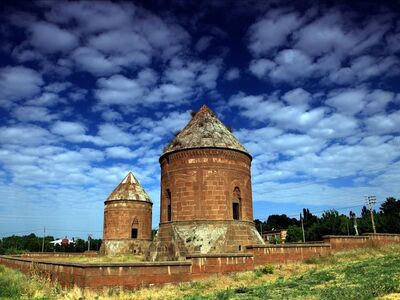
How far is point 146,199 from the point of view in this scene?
119ft

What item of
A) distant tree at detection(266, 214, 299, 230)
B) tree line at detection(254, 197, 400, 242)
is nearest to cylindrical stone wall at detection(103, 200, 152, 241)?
tree line at detection(254, 197, 400, 242)

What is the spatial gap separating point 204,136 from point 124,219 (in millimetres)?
17117

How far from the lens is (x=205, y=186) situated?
19.6 meters

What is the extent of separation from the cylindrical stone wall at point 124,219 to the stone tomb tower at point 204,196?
14218 millimetres

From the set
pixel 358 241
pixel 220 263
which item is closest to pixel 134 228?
pixel 358 241

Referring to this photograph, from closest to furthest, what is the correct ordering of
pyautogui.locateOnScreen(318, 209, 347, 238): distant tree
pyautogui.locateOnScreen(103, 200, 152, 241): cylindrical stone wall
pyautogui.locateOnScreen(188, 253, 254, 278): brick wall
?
pyautogui.locateOnScreen(188, 253, 254, 278): brick wall, pyautogui.locateOnScreen(103, 200, 152, 241): cylindrical stone wall, pyautogui.locateOnScreen(318, 209, 347, 238): distant tree

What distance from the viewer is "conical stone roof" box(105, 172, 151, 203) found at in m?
35.1

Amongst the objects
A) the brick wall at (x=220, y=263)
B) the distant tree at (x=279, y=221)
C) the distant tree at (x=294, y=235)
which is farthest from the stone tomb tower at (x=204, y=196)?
the distant tree at (x=279, y=221)

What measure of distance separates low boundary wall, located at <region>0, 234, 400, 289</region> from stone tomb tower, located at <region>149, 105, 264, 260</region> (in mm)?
2115

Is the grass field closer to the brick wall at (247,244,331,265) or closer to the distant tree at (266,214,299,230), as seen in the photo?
the brick wall at (247,244,331,265)

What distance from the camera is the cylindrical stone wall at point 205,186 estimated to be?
19.4 m

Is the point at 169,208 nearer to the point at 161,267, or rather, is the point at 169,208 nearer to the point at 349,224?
the point at 161,267

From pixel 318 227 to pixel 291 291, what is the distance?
45000mm

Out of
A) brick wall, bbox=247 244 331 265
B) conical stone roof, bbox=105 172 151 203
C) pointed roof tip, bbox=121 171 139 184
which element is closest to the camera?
brick wall, bbox=247 244 331 265
